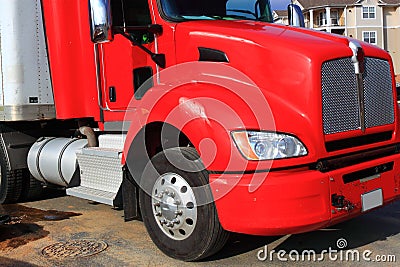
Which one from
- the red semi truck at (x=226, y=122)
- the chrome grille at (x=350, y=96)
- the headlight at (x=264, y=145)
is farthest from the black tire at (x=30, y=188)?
the chrome grille at (x=350, y=96)

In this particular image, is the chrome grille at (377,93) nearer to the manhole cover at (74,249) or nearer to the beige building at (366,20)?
the manhole cover at (74,249)

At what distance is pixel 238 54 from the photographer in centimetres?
463

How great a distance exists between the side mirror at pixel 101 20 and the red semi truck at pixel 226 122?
1cm

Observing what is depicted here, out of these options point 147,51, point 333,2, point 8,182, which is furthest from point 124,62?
point 333,2

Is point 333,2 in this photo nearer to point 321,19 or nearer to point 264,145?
point 321,19

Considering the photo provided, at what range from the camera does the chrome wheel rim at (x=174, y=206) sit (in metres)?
4.50

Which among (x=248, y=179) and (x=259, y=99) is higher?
(x=259, y=99)

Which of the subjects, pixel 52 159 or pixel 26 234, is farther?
pixel 52 159

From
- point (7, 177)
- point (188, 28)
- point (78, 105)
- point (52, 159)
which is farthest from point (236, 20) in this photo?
point (7, 177)

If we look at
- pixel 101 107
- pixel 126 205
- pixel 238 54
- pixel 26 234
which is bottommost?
pixel 26 234

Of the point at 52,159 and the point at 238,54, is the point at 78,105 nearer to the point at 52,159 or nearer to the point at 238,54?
the point at 52,159

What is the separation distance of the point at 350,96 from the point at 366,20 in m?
55.8

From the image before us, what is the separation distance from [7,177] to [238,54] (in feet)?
14.3

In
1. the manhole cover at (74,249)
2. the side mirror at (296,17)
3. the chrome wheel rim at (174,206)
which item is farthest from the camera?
the side mirror at (296,17)
